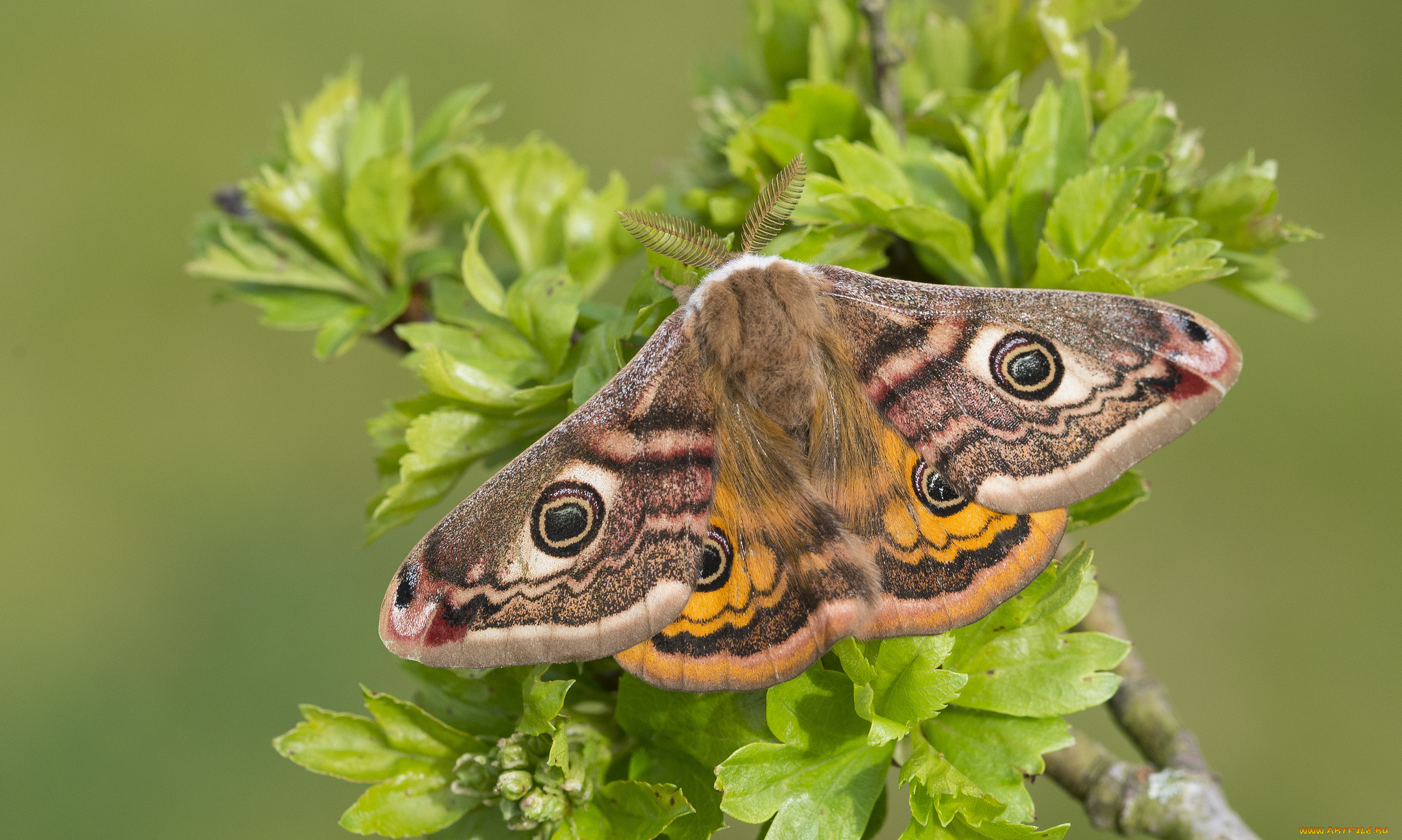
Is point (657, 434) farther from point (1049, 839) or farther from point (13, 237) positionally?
point (13, 237)

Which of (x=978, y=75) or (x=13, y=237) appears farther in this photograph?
(x=13, y=237)

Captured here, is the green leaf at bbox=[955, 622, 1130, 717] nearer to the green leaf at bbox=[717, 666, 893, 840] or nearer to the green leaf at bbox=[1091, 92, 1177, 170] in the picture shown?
the green leaf at bbox=[717, 666, 893, 840]

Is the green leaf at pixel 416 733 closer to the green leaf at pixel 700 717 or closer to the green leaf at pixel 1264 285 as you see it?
the green leaf at pixel 700 717

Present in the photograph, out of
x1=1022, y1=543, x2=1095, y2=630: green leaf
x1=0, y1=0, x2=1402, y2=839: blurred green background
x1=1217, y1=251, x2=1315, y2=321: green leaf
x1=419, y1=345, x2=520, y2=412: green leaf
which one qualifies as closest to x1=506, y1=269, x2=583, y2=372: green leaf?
x1=419, y1=345, x2=520, y2=412: green leaf

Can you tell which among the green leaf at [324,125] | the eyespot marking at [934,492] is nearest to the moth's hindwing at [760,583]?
the eyespot marking at [934,492]

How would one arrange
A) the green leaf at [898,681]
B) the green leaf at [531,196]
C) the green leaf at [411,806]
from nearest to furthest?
the green leaf at [898,681], the green leaf at [411,806], the green leaf at [531,196]

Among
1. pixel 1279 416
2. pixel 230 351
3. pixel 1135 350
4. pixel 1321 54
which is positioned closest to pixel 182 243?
pixel 230 351
